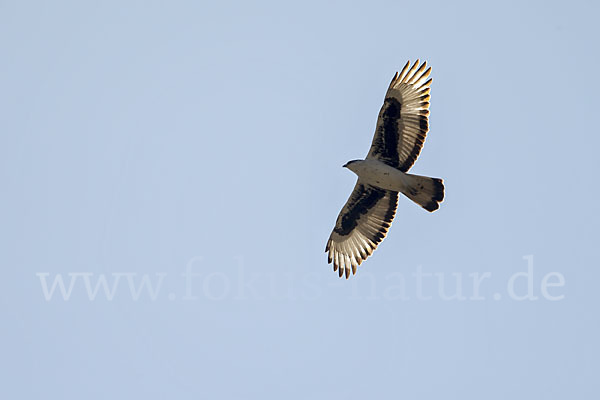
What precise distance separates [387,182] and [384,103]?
4.49ft

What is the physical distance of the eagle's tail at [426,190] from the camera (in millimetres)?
17203

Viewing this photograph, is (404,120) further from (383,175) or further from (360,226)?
(360,226)

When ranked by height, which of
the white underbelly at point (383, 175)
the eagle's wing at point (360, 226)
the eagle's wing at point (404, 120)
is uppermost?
the eagle's wing at point (404, 120)

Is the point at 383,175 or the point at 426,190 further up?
the point at 383,175

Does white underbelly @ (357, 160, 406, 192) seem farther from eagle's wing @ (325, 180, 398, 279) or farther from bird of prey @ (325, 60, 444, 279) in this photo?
eagle's wing @ (325, 180, 398, 279)

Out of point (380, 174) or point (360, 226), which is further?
point (360, 226)

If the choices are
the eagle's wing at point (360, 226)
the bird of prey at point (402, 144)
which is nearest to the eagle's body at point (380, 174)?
the bird of prey at point (402, 144)

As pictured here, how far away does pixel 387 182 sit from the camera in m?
17.6

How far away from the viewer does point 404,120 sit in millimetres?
17484

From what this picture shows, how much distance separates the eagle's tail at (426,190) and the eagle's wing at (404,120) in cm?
33

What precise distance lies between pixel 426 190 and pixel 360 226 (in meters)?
2.02

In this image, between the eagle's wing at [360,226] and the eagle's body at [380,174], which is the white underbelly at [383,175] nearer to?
the eagle's body at [380,174]

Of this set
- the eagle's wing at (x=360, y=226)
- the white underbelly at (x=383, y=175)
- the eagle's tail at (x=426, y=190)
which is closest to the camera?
the eagle's tail at (x=426, y=190)

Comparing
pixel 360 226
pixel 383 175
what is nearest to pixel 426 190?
pixel 383 175
